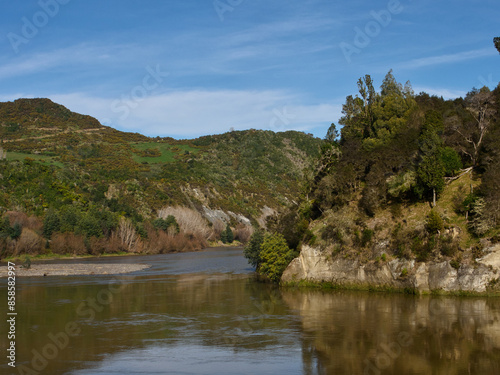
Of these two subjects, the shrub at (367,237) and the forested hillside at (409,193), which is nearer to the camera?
the forested hillside at (409,193)

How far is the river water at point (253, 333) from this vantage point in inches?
896

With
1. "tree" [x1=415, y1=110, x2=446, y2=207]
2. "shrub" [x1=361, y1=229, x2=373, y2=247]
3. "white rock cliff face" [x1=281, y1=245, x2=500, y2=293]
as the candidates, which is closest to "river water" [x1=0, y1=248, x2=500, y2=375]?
"white rock cliff face" [x1=281, y1=245, x2=500, y2=293]

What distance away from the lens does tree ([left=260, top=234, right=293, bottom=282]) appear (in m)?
48.5

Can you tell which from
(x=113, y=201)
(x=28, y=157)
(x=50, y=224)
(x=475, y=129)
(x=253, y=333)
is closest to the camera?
(x=253, y=333)

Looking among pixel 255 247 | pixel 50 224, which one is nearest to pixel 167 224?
pixel 50 224

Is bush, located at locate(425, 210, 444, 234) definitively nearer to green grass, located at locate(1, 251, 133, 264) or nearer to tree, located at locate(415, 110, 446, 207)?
tree, located at locate(415, 110, 446, 207)

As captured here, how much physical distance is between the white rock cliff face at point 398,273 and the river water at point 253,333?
1215 mm

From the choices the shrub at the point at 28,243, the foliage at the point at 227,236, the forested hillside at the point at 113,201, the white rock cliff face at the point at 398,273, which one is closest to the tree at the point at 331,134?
the forested hillside at the point at 113,201

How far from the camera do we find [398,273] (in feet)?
130

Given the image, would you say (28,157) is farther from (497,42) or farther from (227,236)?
(497,42)

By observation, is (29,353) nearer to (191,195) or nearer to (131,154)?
(191,195)

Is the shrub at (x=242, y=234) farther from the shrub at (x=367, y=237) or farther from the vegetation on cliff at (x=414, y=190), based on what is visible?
the shrub at (x=367, y=237)

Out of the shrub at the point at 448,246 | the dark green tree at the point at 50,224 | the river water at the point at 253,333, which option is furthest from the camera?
the dark green tree at the point at 50,224

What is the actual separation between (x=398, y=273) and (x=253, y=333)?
15704 mm
